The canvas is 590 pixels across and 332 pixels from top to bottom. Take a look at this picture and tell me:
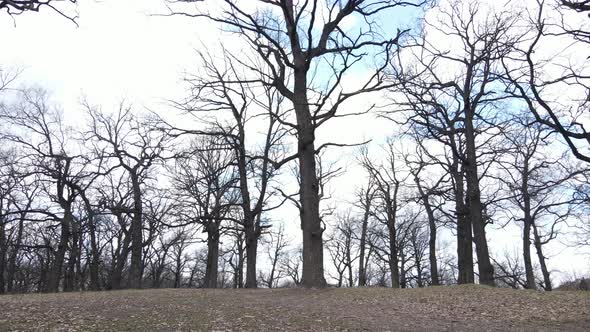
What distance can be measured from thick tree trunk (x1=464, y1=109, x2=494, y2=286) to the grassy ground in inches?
198

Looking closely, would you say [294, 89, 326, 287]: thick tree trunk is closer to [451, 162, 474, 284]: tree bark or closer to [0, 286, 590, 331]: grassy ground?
[0, 286, 590, 331]: grassy ground

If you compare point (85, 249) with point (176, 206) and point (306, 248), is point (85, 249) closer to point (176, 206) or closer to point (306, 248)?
point (176, 206)

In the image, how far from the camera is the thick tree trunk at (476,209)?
18219 mm

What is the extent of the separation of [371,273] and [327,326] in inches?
2142

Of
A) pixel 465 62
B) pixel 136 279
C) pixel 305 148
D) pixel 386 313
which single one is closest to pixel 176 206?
pixel 136 279

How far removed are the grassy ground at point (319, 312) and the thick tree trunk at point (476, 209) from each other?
198 inches

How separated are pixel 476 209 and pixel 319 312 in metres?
11.1

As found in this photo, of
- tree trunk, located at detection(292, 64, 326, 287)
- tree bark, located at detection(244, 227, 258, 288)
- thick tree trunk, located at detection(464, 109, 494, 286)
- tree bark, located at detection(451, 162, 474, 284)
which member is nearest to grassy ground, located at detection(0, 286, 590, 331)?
tree trunk, located at detection(292, 64, 326, 287)

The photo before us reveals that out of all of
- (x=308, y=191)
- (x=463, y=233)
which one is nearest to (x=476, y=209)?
(x=463, y=233)

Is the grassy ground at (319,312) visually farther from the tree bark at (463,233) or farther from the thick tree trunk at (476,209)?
the tree bark at (463,233)

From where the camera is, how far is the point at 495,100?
1939 cm

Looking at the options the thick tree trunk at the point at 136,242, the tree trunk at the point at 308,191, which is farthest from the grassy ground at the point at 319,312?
the thick tree trunk at the point at 136,242

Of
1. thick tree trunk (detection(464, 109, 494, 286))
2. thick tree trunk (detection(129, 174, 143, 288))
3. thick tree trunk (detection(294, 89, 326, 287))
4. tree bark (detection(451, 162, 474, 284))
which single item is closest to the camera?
thick tree trunk (detection(294, 89, 326, 287))

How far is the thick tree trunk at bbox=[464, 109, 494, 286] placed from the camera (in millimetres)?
18219
